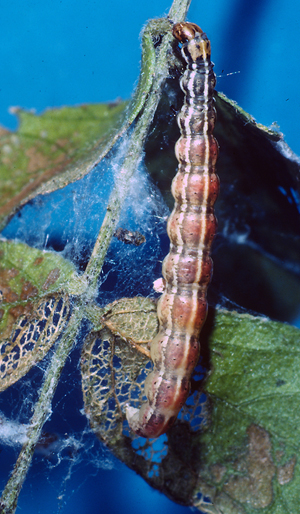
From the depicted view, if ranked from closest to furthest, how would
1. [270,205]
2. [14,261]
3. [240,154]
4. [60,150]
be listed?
[60,150] < [14,261] < [240,154] < [270,205]

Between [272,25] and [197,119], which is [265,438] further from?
[272,25]

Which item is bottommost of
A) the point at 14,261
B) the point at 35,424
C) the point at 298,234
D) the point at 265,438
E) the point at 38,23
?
the point at 35,424

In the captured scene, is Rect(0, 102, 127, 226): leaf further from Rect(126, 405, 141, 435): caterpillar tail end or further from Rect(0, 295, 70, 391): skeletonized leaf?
Rect(126, 405, 141, 435): caterpillar tail end

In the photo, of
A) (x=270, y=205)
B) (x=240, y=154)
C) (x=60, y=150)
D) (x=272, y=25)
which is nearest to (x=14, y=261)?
(x=60, y=150)

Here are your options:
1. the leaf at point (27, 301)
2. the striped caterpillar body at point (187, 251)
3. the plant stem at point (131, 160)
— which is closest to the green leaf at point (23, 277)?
the leaf at point (27, 301)

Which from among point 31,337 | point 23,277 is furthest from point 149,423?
point 23,277

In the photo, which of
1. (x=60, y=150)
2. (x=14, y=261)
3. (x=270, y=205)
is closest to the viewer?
(x=60, y=150)

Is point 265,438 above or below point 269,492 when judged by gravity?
above
